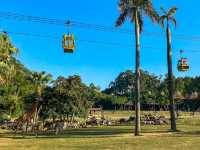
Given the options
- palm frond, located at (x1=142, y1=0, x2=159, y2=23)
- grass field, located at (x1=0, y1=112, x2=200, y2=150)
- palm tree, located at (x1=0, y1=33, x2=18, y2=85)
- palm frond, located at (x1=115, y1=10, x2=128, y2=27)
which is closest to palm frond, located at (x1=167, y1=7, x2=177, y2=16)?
palm frond, located at (x1=142, y1=0, x2=159, y2=23)

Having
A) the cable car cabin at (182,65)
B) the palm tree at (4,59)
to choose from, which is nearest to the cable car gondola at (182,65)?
the cable car cabin at (182,65)

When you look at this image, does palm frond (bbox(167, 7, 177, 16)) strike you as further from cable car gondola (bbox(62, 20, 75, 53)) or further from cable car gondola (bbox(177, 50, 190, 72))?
cable car gondola (bbox(62, 20, 75, 53))

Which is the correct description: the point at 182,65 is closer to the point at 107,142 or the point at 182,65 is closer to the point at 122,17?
the point at 122,17

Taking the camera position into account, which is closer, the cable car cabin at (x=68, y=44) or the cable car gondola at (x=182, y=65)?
the cable car cabin at (x=68, y=44)

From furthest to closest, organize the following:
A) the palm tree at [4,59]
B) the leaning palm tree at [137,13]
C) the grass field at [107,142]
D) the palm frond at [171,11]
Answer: the palm frond at [171,11] → the leaning palm tree at [137,13] → the palm tree at [4,59] → the grass field at [107,142]

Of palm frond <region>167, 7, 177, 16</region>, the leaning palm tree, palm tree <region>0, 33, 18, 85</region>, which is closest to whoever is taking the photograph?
palm tree <region>0, 33, 18, 85</region>

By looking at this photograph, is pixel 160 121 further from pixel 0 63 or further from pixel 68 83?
pixel 0 63

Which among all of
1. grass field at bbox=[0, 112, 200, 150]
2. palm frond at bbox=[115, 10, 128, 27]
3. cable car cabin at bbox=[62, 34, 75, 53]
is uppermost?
palm frond at bbox=[115, 10, 128, 27]

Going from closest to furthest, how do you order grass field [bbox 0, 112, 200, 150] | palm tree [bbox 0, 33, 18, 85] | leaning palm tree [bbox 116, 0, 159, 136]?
grass field [bbox 0, 112, 200, 150]
palm tree [bbox 0, 33, 18, 85]
leaning palm tree [bbox 116, 0, 159, 136]

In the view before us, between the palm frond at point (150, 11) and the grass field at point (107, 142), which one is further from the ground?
the palm frond at point (150, 11)

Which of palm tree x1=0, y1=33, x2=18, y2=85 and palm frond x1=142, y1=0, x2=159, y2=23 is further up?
palm frond x1=142, y1=0, x2=159, y2=23

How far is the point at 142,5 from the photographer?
46250mm

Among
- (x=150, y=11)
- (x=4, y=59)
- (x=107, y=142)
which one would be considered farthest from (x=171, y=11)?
(x=107, y=142)

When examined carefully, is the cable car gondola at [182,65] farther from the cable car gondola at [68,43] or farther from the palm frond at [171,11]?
the cable car gondola at [68,43]
